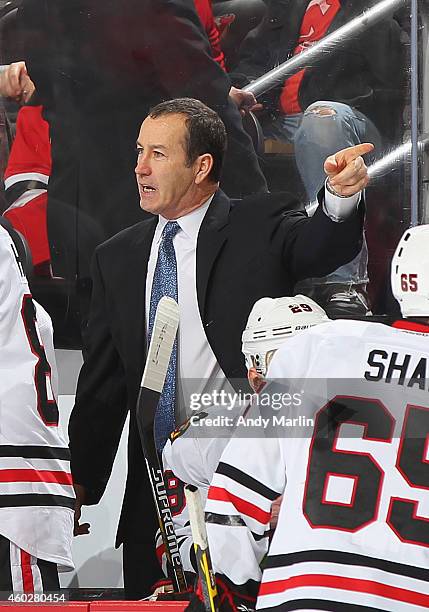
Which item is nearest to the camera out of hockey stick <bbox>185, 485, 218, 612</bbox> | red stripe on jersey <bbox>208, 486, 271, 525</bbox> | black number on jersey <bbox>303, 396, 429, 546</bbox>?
→ black number on jersey <bbox>303, 396, 429, 546</bbox>

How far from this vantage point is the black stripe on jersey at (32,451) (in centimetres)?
287

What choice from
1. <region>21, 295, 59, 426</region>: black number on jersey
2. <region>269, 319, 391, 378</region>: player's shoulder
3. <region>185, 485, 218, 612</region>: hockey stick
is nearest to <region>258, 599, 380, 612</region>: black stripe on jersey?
<region>185, 485, 218, 612</region>: hockey stick

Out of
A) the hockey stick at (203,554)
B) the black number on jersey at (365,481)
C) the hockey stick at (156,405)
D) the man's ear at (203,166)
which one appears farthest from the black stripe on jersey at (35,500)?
the black number on jersey at (365,481)

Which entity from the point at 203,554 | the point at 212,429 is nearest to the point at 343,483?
the point at 203,554

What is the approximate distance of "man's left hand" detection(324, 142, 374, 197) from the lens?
263cm

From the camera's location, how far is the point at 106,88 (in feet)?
9.32

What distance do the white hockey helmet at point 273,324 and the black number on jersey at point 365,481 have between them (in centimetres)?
50

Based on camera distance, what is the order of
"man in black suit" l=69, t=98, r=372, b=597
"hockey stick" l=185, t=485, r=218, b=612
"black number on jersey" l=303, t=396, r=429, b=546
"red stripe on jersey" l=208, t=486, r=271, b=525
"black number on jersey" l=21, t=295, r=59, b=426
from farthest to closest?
"black number on jersey" l=21, t=295, r=59, b=426 < "man in black suit" l=69, t=98, r=372, b=597 < "hockey stick" l=185, t=485, r=218, b=612 < "red stripe on jersey" l=208, t=486, r=271, b=525 < "black number on jersey" l=303, t=396, r=429, b=546

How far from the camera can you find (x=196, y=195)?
2.79m

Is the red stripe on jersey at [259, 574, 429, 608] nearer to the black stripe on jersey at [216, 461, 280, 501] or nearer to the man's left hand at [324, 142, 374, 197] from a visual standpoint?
the black stripe on jersey at [216, 461, 280, 501]

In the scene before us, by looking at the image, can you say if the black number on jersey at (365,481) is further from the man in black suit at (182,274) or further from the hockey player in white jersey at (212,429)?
the man in black suit at (182,274)

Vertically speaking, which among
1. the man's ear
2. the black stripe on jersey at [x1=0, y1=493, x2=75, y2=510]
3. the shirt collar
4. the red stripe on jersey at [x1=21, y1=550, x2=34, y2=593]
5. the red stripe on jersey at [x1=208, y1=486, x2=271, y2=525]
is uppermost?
the man's ear

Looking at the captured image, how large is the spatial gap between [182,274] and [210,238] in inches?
4.8

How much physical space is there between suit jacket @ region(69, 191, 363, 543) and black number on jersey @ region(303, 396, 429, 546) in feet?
2.41
